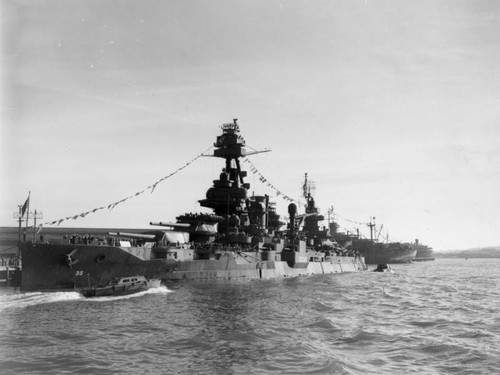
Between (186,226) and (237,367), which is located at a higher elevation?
(186,226)

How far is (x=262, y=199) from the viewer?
44.5 m

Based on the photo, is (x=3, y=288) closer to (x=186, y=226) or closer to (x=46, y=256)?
(x=46, y=256)

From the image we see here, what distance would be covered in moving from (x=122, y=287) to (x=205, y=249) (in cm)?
831

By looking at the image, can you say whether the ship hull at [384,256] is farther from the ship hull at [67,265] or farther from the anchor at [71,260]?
the anchor at [71,260]

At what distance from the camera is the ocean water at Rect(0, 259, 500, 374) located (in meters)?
11.6

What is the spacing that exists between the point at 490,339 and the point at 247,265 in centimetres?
2125

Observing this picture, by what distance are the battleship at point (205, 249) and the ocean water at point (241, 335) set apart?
2.00 m

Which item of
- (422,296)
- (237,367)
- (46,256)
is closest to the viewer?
(237,367)

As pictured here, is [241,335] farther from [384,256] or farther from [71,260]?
[384,256]

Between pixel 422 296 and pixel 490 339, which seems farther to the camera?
pixel 422 296

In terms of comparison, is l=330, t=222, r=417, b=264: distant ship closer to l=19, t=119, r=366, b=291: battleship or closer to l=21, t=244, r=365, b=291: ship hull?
l=19, t=119, r=366, b=291: battleship

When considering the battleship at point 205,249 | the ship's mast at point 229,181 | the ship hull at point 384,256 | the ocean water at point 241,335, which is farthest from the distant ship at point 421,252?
the ocean water at point 241,335

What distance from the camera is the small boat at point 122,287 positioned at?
2339 centimetres

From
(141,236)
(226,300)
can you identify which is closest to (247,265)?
(141,236)
